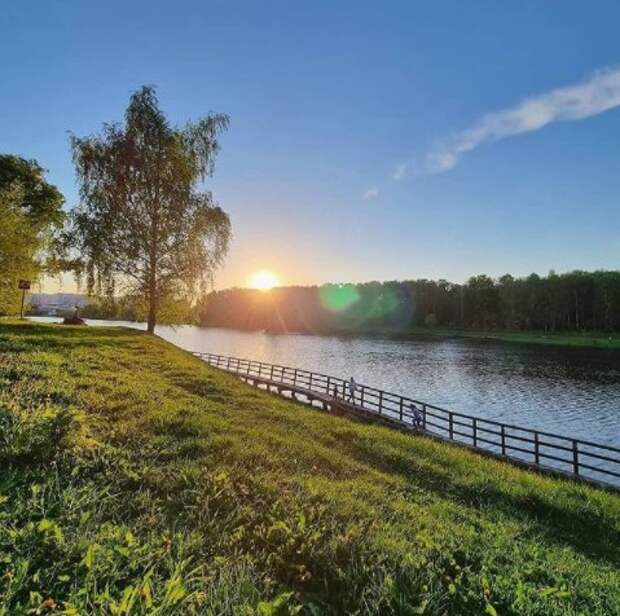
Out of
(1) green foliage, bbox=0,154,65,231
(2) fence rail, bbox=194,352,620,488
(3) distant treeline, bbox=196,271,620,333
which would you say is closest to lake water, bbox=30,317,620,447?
(2) fence rail, bbox=194,352,620,488

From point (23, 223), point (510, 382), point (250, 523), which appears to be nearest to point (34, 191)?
point (23, 223)

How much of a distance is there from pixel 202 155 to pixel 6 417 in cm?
2388

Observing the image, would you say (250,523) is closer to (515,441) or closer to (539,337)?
(515,441)

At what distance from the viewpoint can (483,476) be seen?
10.9 meters

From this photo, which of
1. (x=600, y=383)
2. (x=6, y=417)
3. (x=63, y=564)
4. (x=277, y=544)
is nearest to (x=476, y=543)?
(x=277, y=544)

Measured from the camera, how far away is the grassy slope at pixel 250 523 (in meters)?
3.51

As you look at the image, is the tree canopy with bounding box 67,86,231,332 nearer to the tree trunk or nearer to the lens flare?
the tree trunk

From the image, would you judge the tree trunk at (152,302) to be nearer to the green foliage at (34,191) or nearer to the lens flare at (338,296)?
the green foliage at (34,191)

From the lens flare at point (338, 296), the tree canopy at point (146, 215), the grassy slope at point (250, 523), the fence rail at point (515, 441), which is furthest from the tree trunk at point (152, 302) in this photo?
the lens flare at point (338, 296)

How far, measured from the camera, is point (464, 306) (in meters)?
135

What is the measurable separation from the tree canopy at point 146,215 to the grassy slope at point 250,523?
15.7 metres

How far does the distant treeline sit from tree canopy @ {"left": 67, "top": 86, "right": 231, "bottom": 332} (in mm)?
41151

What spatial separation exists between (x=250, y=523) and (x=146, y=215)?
24151 mm

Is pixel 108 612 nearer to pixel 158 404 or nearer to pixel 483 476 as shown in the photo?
pixel 158 404
